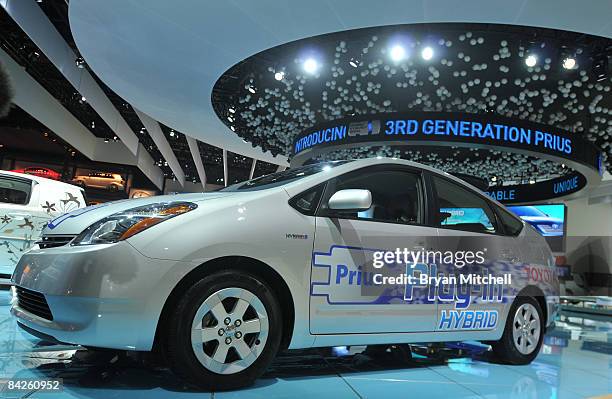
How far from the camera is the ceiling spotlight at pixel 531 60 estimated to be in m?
7.98

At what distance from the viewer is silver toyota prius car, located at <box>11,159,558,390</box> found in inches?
83.2

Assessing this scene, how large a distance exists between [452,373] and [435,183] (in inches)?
52.6

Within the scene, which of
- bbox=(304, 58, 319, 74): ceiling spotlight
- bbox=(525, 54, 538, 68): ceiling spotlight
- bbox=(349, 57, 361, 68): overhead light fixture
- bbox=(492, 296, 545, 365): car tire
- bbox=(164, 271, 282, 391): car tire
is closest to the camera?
bbox=(164, 271, 282, 391): car tire

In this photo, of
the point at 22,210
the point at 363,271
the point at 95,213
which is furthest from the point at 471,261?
the point at 22,210

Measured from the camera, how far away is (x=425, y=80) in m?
9.39

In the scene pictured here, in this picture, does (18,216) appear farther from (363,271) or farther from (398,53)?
(398,53)

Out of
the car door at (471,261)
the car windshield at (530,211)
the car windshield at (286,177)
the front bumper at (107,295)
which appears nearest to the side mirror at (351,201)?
the car windshield at (286,177)

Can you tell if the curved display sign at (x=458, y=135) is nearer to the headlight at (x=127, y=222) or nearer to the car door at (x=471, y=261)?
the car door at (x=471, y=261)

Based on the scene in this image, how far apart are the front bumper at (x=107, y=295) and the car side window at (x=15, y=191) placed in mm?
4691

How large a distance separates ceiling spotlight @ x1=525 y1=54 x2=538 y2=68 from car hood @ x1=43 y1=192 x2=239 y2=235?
24.3 feet

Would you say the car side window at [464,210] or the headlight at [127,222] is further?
the car side window at [464,210]

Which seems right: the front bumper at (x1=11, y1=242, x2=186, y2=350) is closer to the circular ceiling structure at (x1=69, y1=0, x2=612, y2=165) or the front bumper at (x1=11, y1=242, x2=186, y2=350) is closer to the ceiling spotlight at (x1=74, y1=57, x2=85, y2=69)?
the circular ceiling structure at (x1=69, y1=0, x2=612, y2=165)

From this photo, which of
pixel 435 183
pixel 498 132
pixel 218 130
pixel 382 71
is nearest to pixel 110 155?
pixel 218 130

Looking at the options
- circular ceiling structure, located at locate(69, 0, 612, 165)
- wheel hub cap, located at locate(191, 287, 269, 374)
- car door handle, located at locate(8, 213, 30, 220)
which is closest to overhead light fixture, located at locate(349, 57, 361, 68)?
circular ceiling structure, located at locate(69, 0, 612, 165)
